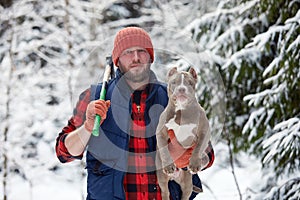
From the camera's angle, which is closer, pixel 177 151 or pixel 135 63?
pixel 177 151

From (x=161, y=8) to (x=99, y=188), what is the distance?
214 inches

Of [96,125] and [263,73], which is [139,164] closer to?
[96,125]

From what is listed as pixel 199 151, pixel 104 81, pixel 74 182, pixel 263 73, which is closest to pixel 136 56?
pixel 104 81

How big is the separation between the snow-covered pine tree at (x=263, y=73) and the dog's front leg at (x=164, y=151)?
8.55 ft

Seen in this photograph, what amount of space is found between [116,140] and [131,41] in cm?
34

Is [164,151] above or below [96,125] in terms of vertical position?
below

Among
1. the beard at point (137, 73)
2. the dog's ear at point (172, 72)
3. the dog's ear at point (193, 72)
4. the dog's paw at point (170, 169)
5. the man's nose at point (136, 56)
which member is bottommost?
the dog's paw at point (170, 169)

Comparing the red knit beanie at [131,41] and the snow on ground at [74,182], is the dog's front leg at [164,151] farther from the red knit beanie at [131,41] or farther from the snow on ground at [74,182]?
the snow on ground at [74,182]

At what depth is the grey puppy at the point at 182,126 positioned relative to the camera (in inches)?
50.4

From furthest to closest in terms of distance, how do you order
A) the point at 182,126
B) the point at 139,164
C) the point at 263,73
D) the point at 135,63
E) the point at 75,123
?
1. the point at 263,73
2. the point at 75,123
3. the point at 139,164
4. the point at 135,63
5. the point at 182,126

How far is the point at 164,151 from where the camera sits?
135 centimetres

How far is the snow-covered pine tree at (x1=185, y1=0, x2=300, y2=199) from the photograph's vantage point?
4.00 meters

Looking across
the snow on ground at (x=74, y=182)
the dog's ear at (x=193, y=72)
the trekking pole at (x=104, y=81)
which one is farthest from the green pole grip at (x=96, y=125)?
the snow on ground at (x=74, y=182)

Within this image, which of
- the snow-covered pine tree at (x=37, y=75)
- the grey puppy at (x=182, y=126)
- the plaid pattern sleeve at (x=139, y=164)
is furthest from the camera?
the snow-covered pine tree at (x=37, y=75)
